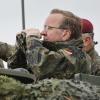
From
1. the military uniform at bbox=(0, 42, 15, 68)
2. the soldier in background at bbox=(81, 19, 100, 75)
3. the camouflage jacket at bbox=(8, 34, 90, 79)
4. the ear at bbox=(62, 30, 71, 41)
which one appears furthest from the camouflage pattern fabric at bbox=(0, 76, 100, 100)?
the soldier in background at bbox=(81, 19, 100, 75)

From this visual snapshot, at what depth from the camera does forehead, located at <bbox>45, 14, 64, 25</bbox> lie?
197 inches

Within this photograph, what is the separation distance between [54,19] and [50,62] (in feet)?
2.26

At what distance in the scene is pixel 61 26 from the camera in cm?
511

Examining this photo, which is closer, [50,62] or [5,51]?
[50,62]

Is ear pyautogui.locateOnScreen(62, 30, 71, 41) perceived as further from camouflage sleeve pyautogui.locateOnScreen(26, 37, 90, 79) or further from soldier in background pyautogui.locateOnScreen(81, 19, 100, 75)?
soldier in background pyautogui.locateOnScreen(81, 19, 100, 75)

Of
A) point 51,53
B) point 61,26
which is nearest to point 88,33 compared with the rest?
point 61,26

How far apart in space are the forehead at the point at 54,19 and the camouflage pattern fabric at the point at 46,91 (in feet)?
6.86

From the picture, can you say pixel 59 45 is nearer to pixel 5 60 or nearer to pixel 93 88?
pixel 5 60

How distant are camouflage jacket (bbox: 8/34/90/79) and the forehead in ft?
0.92

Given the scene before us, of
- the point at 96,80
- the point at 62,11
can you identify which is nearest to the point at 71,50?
the point at 62,11

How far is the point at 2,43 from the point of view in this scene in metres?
5.14

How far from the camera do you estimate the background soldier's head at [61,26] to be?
16.2 feet

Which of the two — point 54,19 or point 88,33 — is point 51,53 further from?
point 88,33

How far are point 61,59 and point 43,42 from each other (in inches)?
10.5
